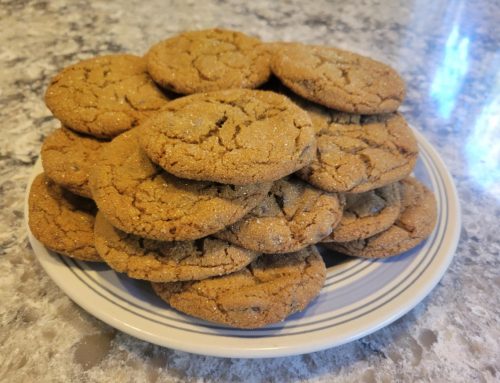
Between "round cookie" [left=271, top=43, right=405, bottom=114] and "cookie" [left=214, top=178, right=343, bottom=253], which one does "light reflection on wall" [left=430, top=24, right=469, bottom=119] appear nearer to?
"round cookie" [left=271, top=43, right=405, bottom=114]

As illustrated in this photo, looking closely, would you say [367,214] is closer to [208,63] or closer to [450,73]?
[208,63]

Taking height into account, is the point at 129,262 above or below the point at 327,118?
below

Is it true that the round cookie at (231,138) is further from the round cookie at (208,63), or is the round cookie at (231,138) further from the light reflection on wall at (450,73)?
the light reflection on wall at (450,73)

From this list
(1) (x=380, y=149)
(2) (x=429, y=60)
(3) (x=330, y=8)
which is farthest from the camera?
(3) (x=330, y=8)

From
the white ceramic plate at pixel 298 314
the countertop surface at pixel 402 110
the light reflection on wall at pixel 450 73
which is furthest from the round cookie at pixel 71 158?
the light reflection on wall at pixel 450 73

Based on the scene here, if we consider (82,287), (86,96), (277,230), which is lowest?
(82,287)

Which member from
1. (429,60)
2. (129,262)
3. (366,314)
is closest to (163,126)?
(129,262)

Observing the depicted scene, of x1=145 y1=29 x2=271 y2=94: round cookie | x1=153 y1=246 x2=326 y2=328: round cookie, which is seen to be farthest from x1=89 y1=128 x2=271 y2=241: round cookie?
x1=145 y1=29 x2=271 y2=94: round cookie

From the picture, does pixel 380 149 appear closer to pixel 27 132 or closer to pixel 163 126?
pixel 163 126

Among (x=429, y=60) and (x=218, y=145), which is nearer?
(x=218, y=145)
